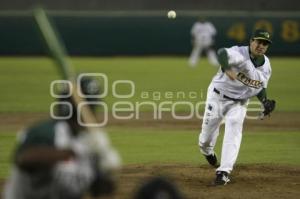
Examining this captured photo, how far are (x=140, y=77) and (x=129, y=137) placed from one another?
12877 millimetres

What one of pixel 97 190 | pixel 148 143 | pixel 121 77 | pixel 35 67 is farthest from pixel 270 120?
pixel 35 67

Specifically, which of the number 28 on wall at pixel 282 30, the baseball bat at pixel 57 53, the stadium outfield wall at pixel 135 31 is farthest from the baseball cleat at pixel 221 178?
the number 28 on wall at pixel 282 30

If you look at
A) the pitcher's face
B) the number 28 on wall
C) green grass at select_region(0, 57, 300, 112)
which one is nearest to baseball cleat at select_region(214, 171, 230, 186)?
the pitcher's face

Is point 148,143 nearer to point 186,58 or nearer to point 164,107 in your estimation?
point 164,107

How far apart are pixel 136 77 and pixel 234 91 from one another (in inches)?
682

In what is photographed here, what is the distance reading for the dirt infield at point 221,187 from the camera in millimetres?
8727

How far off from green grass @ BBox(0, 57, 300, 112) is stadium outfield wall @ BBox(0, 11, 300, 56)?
60 cm

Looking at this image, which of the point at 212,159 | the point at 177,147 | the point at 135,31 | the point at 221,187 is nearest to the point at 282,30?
the point at 135,31

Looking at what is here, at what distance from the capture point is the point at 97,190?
473 centimetres

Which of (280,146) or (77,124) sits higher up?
(77,124)

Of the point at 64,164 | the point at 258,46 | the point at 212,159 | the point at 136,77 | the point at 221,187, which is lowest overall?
the point at 221,187

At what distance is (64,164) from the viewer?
15.1 feet

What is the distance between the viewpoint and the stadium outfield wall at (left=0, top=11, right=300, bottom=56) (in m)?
35.4

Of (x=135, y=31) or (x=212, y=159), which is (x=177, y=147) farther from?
(x=135, y=31)
